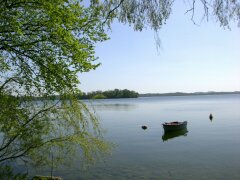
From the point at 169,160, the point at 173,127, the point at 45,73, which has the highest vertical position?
the point at 45,73

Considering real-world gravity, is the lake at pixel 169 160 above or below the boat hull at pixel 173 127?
below

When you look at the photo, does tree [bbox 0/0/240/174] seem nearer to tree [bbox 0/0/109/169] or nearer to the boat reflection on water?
tree [bbox 0/0/109/169]

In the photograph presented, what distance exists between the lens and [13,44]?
7246 mm

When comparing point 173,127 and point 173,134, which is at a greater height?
point 173,127

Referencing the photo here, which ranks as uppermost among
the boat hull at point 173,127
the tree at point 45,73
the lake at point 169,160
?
the tree at point 45,73

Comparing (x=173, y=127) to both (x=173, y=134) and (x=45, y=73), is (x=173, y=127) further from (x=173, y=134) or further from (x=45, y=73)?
(x=45, y=73)

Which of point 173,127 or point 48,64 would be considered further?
point 173,127

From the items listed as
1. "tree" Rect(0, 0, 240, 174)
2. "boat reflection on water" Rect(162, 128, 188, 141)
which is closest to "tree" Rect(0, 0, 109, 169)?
"tree" Rect(0, 0, 240, 174)

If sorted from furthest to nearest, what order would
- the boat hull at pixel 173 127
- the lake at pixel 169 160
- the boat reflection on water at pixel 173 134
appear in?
the boat hull at pixel 173 127, the boat reflection on water at pixel 173 134, the lake at pixel 169 160

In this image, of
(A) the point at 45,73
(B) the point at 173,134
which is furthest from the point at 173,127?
(A) the point at 45,73

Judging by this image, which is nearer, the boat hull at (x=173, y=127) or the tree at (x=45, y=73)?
the tree at (x=45, y=73)

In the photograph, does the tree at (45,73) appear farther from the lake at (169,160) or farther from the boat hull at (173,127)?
the boat hull at (173,127)

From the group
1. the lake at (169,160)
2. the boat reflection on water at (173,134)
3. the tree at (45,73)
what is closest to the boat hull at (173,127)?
the boat reflection on water at (173,134)

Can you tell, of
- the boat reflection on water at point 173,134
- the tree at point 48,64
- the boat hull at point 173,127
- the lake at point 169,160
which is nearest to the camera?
the tree at point 48,64
